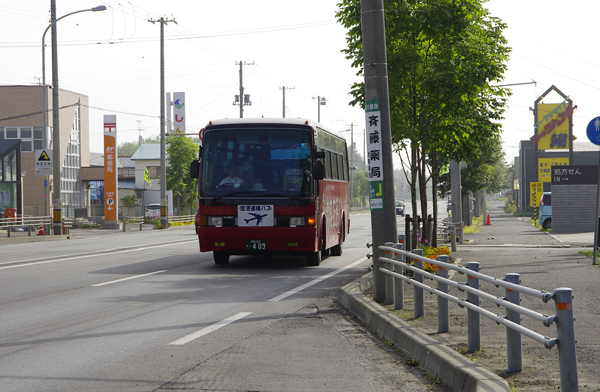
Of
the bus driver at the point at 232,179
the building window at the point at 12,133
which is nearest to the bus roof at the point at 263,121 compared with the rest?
the bus driver at the point at 232,179

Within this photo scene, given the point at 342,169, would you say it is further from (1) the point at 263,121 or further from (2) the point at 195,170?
(2) the point at 195,170

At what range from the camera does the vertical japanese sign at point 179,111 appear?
65250mm

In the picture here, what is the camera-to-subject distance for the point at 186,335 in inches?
294

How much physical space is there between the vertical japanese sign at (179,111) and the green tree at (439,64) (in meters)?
50.8

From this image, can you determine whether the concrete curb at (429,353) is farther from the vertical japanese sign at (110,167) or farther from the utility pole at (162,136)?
the vertical japanese sign at (110,167)

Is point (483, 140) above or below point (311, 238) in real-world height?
above

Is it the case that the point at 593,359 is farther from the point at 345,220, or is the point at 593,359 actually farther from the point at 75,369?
the point at 345,220

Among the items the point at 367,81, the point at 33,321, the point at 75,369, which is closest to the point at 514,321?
the point at 75,369

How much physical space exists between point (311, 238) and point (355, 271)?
1198 millimetres

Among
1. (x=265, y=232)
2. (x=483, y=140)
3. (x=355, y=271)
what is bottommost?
(x=355, y=271)

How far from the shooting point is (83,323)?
815 cm

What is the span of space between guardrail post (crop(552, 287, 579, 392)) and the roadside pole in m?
5.01

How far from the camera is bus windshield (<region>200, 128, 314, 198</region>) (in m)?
14.5

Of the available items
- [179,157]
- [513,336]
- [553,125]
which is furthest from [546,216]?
[179,157]
